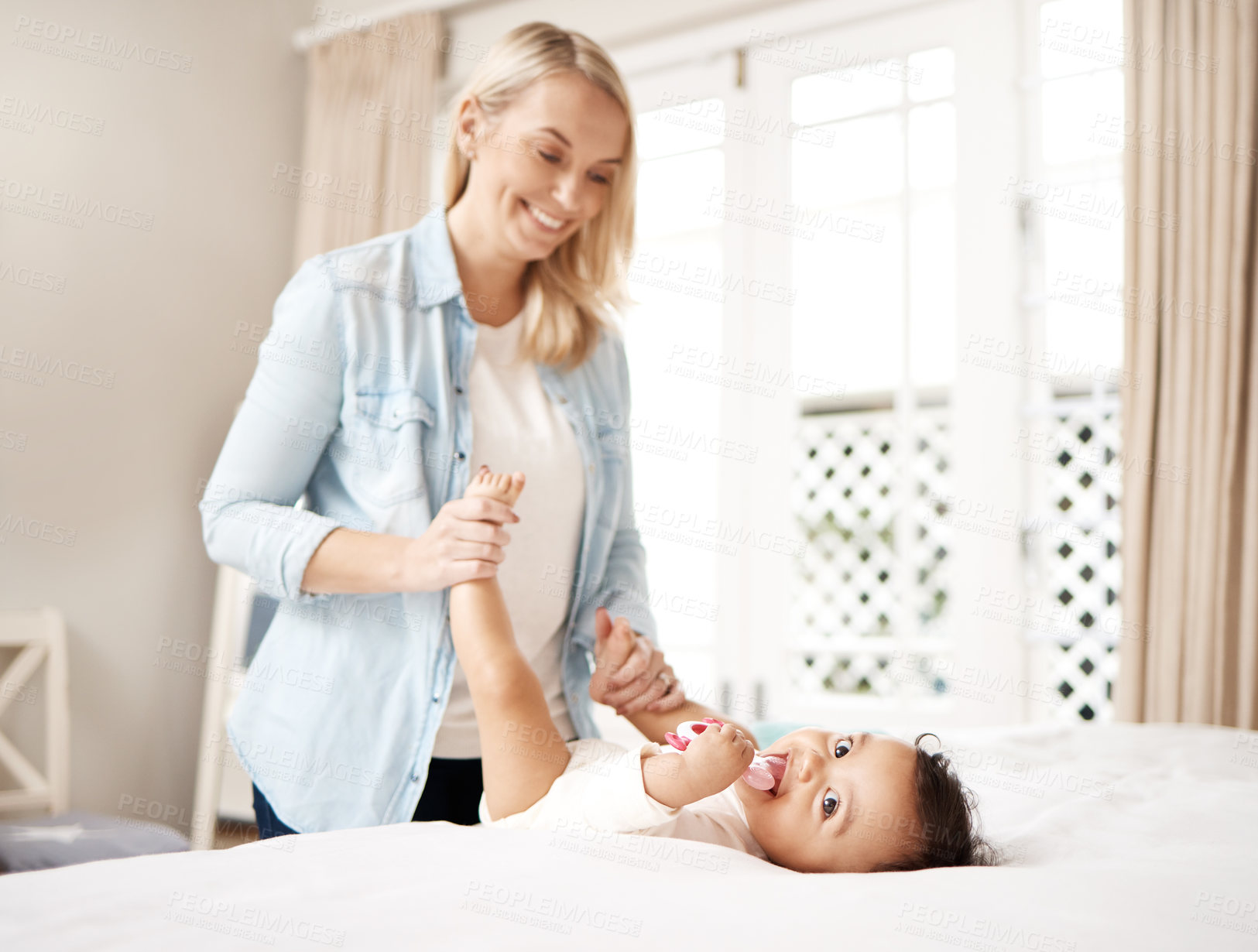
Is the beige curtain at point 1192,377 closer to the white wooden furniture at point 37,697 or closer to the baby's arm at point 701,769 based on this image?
the baby's arm at point 701,769

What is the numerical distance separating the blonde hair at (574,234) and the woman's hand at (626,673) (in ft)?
1.25

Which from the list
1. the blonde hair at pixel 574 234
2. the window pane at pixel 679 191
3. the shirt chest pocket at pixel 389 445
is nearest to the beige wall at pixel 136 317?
the window pane at pixel 679 191

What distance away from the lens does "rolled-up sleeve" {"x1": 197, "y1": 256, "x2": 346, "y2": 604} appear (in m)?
1.06

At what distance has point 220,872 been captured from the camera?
69cm

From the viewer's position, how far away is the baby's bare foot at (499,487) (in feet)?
3.45

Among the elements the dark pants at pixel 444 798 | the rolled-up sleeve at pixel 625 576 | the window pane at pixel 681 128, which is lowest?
the dark pants at pixel 444 798

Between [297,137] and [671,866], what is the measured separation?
365 cm

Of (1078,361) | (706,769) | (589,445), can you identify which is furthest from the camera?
(1078,361)

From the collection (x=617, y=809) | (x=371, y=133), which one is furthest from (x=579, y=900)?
(x=371, y=133)

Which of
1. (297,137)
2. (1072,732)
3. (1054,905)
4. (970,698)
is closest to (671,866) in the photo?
(1054,905)

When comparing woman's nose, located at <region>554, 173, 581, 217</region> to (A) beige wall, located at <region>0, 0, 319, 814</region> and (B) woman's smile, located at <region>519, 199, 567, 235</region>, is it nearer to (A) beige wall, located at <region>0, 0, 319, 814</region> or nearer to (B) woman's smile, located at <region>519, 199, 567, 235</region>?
(B) woman's smile, located at <region>519, 199, 567, 235</region>

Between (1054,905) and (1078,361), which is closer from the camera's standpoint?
(1054,905)

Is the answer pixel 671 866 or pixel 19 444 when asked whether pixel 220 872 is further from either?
pixel 19 444

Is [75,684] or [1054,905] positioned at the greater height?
[1054,905]
